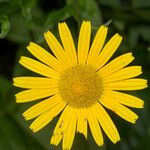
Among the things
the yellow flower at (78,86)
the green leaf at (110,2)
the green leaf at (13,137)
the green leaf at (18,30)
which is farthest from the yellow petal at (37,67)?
the green leaf at (110,2)

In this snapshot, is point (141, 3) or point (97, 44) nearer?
point (97, 44)

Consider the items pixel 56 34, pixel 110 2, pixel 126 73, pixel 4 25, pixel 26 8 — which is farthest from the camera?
pixel 110 2

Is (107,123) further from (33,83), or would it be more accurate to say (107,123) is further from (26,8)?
(26,8)

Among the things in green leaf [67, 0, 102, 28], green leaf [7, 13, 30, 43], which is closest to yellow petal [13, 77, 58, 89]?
green leaf [67, 0, 102, 28]

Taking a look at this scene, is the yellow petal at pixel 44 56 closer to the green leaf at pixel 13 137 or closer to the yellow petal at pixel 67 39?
the yellow petal at pixel 67 39

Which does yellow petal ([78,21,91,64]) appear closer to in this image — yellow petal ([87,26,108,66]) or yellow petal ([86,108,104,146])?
yellow petal ([87,26,108,66])

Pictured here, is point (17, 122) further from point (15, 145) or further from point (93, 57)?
point (93, 57)

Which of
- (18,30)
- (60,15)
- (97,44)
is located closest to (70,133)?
(97,44)

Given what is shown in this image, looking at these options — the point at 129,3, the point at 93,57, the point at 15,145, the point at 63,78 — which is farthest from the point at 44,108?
the point at 129,3
